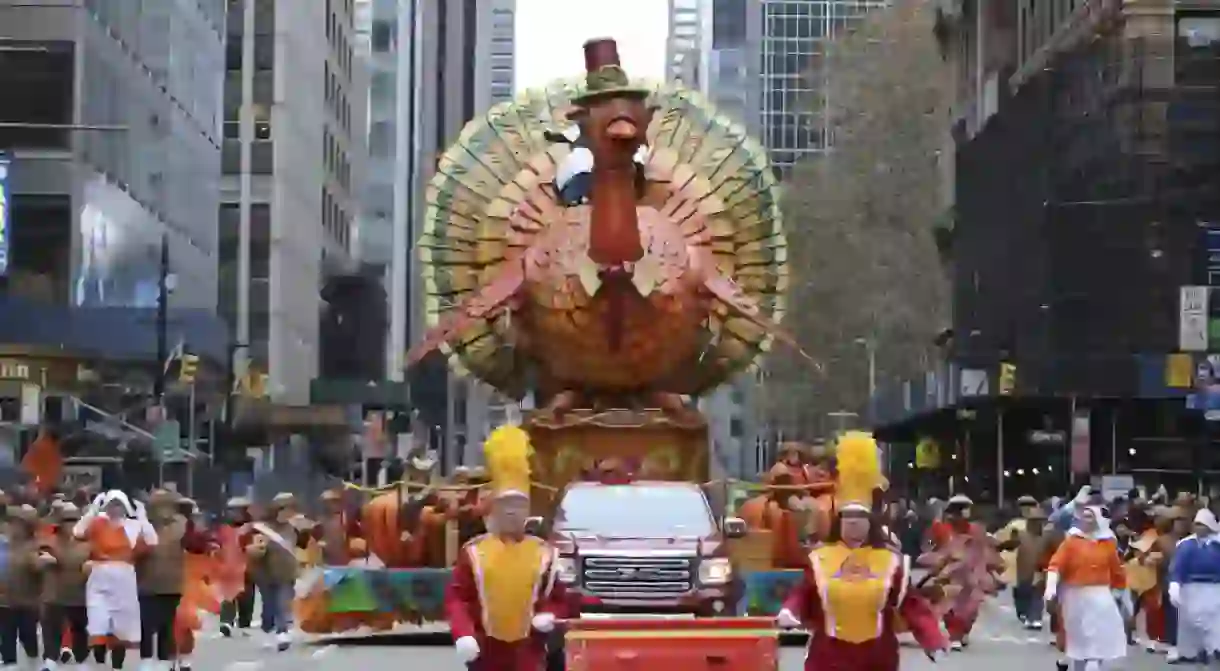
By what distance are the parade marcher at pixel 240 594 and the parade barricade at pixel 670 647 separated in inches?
607

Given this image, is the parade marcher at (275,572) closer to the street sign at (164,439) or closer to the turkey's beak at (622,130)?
the turkey's beak at (622,130)

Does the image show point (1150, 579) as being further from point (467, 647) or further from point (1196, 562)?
point (467, 647)

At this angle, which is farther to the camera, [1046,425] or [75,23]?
[1046,425]

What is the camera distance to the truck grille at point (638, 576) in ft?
64.6

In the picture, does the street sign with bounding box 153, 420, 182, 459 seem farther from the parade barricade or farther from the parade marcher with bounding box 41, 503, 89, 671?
the parade barricade

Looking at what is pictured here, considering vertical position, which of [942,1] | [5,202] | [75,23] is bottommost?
[5,202]

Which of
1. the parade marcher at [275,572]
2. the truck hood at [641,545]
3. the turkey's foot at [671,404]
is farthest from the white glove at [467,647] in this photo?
the parade marcher at [275,572]

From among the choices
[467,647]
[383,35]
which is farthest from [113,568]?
[383,35]

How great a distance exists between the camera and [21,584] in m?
22.5

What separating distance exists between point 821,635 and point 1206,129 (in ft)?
119

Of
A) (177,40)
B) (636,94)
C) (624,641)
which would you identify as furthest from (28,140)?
(624,641)

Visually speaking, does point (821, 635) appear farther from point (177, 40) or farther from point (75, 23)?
point (177, 40)

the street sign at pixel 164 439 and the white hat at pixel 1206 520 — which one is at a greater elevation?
the white hat at pixel 1206 520

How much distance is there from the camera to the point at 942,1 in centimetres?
7969
